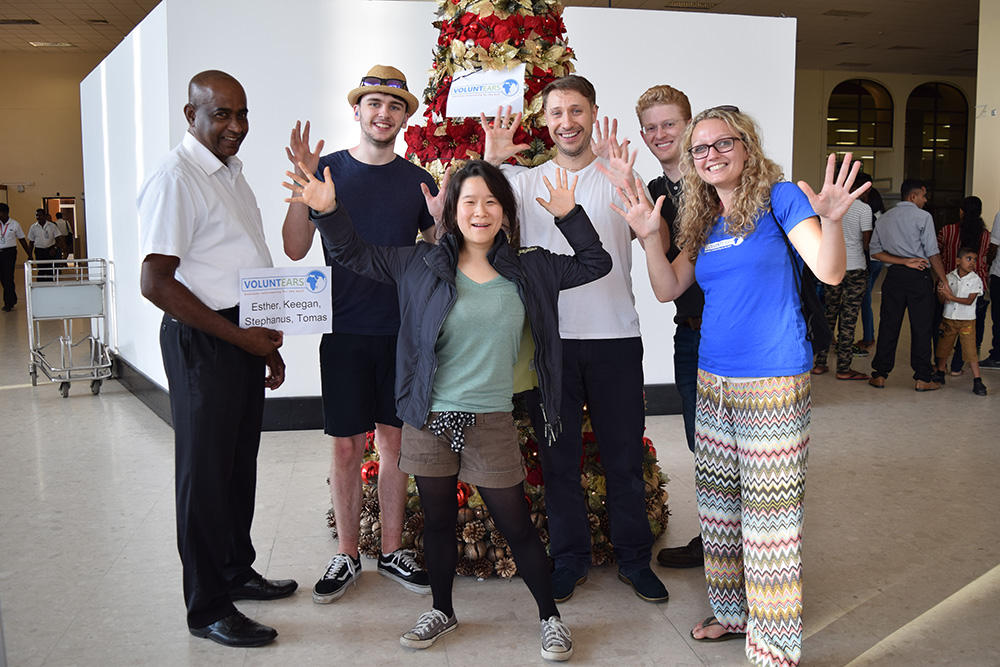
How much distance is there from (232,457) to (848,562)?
2.40 m

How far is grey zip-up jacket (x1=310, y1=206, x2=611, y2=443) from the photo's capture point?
248 cm

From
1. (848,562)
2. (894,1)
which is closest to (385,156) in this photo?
(848,562)

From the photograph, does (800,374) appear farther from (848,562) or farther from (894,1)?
(894,1)

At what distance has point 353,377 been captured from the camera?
299 centimetres

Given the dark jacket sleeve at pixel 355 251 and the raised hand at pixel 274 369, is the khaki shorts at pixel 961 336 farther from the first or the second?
the raised hand at pixel 274 369

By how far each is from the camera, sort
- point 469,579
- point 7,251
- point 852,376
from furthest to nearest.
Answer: point 7,251, point 852,376, point 469,579

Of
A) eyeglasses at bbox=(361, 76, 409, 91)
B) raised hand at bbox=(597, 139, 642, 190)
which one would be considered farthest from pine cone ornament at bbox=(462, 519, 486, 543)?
eyeglasses at bbox=(361, 76, 409, 91)

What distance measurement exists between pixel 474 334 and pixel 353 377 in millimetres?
694

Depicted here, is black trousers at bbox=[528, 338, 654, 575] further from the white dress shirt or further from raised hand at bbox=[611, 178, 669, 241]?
the white dress shirt

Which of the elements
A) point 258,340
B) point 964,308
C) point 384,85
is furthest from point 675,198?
point 964,308

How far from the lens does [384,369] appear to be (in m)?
3.05

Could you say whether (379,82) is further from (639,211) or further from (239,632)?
(239,632)

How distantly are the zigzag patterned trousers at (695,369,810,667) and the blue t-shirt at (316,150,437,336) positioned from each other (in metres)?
1.15

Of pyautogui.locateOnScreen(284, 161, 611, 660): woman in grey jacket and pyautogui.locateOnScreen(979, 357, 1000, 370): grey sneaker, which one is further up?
pyautogui.locateOnScreen(284, 161, 611, 660): woman in grey jacket
